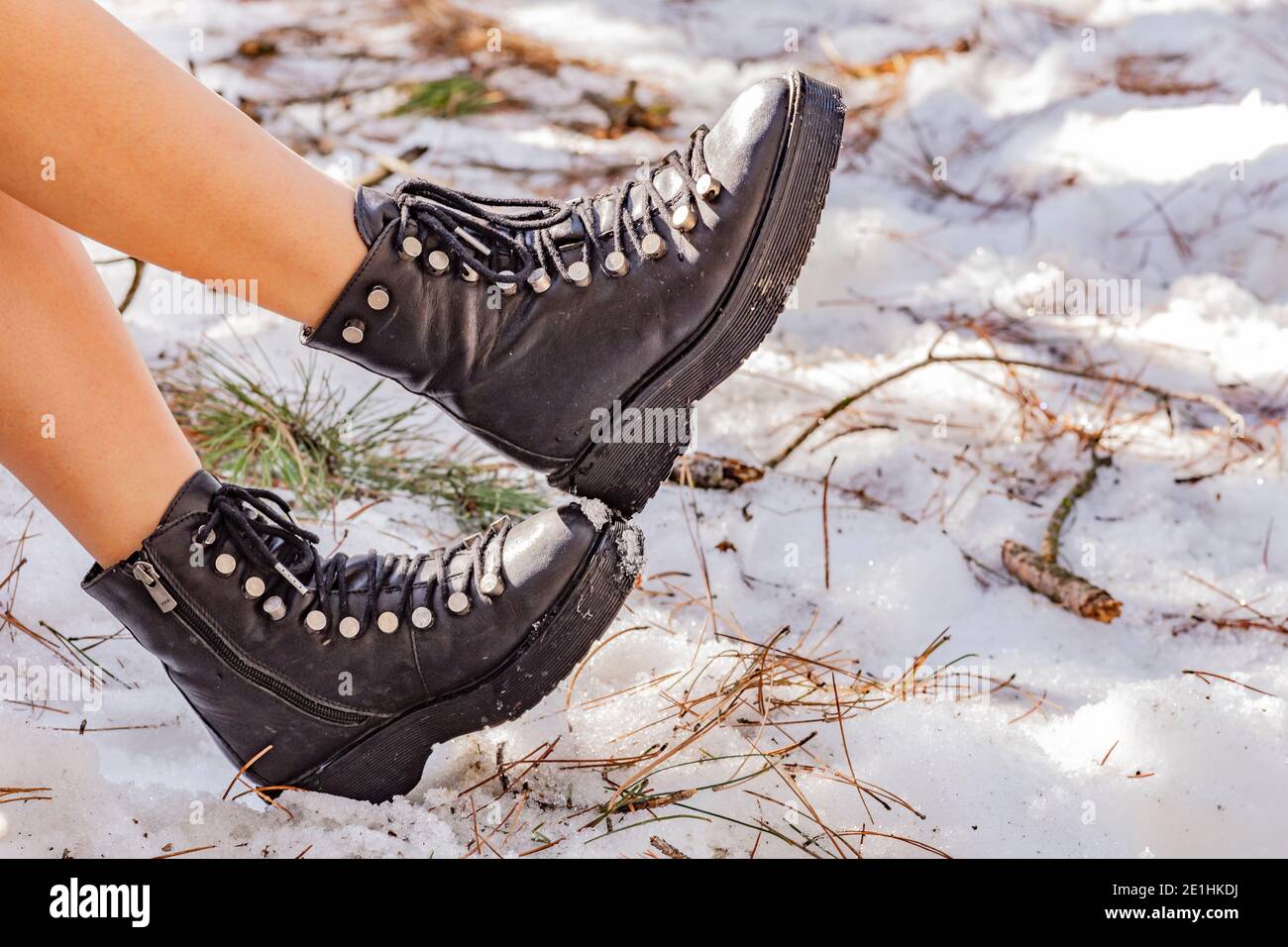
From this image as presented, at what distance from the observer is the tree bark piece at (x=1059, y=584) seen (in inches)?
54.8

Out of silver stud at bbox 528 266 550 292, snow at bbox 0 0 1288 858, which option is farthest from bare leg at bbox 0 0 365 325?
snow at bbox 0 0 1288 858

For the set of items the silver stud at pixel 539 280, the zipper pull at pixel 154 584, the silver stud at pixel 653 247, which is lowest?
the zipper pull at pixel 154 584

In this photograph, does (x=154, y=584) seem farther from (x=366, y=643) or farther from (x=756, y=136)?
(x=756, y=136)

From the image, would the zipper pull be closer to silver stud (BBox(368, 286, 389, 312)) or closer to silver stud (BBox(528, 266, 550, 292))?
silver stud (BBox(368, 286, 389, 312))

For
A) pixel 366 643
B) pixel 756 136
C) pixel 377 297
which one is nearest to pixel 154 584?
pixel 366 643

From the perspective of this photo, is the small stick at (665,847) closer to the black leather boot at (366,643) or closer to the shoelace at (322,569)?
the black leather boot at (366,643)

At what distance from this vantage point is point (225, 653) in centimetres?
111

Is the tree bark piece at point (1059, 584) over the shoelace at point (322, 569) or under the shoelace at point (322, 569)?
under

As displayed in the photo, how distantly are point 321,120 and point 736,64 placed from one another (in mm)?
1133

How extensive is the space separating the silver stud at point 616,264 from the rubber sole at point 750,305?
0.33 ft

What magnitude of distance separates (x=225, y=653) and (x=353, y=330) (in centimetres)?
34

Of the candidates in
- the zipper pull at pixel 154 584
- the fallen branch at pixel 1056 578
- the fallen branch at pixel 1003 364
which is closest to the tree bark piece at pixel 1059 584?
the fallen branch at pixel 1056 578

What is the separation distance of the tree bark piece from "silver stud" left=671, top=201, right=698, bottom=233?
2.20ft
